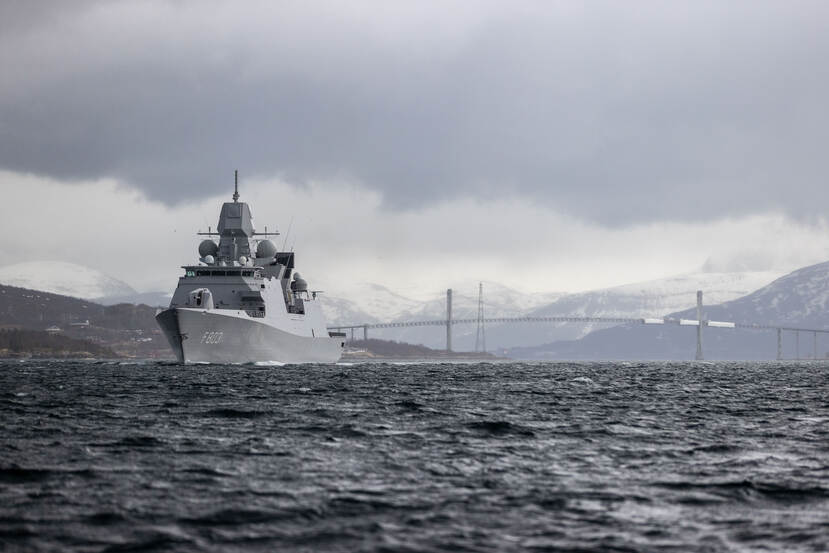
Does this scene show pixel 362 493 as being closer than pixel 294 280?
Yes

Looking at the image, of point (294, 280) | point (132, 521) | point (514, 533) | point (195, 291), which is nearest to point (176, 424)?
point (132, 521)

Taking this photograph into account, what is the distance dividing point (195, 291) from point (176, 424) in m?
55.8

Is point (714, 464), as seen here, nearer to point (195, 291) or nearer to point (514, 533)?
point (514, 533)

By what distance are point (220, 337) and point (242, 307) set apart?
5.76 metres

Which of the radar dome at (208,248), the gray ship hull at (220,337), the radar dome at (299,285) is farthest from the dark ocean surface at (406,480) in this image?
the radar dome at (299,285)

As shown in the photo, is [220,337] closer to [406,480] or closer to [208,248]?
[208,248]

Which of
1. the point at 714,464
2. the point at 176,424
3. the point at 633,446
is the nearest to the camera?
the point at 714,464

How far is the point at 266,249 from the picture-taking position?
104062mm

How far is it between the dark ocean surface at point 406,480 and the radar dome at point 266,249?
7066cm

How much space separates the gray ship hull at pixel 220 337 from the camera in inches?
3135

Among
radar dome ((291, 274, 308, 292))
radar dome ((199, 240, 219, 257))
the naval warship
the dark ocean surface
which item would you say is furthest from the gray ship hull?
the dark ocean surface

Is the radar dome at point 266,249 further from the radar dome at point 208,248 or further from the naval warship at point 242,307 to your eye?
the radar dome at point 208,248

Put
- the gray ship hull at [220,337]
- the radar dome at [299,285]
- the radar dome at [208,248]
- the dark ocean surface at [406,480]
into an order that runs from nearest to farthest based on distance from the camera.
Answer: the dark ocean surface at [406,480] < the gray ship hull at [220,337] < the radar dome at [208,248] < the radar dome at [299,285]

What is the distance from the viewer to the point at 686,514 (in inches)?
586
